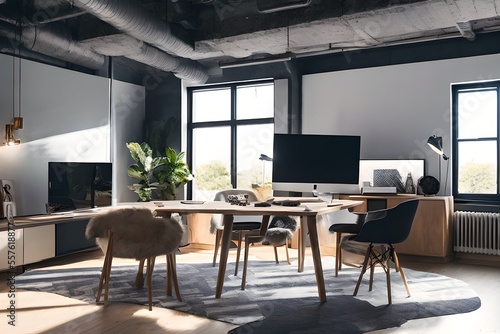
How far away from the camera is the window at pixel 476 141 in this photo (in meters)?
6.11

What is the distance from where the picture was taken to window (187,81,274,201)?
7.65 m

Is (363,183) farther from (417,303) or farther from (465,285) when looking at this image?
(417,303)

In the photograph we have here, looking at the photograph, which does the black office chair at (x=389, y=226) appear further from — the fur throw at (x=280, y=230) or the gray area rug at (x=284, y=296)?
the fur throw at (x=280, y=230)

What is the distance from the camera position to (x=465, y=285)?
4.52 metres

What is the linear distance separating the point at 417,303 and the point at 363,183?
2.69m

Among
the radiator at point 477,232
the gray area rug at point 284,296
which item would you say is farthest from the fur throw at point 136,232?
the radiator at point 477,232

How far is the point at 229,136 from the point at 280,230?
348cm

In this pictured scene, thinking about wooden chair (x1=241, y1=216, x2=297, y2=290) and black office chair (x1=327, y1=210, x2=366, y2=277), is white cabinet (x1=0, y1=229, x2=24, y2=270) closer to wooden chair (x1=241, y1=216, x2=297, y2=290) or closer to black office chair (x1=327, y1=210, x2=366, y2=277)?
wooden chair (x1=241, y1=216, x2=297, y2=290)

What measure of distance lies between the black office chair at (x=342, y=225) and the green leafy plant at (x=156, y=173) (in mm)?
2893

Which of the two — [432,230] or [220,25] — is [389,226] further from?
[220,25]

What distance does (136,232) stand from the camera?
3715mm

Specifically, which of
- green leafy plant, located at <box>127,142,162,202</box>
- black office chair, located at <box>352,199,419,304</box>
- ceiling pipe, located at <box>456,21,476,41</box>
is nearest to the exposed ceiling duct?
green leafy plant, located at <box>127,142,162,202</box>

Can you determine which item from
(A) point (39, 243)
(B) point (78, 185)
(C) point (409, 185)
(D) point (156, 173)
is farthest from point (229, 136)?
(A) point (39, 243)

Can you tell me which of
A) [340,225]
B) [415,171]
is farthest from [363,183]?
Result: [340,225]
